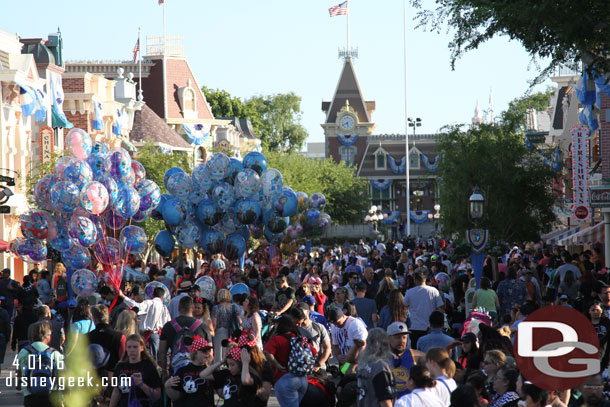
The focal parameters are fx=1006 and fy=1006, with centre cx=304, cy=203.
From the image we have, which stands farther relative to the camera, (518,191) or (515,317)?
(518,191)

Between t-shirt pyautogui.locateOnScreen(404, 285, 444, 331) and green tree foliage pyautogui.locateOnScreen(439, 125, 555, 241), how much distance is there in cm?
2130

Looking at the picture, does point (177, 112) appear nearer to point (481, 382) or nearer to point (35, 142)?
point (35, 142)

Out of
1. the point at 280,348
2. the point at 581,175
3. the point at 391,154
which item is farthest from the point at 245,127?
the point at 280,348

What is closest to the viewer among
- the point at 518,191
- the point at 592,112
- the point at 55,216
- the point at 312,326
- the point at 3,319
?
the point at 312,326

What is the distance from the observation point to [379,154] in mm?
105750

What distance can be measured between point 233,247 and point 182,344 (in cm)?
1378

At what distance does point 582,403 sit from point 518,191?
29.1m

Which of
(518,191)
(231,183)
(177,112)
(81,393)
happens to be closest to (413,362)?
(81,393)

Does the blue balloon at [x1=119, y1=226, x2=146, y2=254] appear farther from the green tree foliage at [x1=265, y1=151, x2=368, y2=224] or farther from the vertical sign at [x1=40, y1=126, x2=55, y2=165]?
the green tree foliage at [x1=265, y1=151, x2=368, y2=224]

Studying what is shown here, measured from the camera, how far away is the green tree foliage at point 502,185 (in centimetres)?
3606

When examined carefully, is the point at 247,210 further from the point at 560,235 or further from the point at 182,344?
the point at 560,235

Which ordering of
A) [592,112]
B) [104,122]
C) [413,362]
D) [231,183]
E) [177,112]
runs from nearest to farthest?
1. [413,362]
2. [231,183]
3. [592,112]
4. [104,122]
5. [177,112]

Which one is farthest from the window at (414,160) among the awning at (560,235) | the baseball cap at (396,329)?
the baseball cap at (396,329)

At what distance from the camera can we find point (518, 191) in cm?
3634
